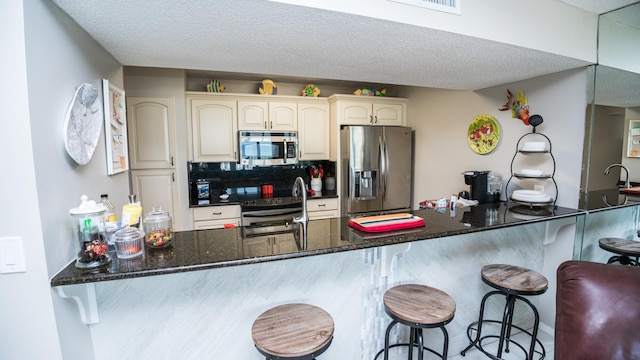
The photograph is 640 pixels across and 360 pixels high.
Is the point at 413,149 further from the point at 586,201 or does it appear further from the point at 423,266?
the point at 423,266

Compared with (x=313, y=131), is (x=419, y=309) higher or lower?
lower

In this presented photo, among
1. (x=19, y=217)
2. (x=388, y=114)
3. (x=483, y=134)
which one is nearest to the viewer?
(x=19, y=217)

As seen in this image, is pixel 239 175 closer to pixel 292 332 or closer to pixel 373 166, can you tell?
pixel 373 166

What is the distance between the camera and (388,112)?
3914mm

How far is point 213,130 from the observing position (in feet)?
11.2

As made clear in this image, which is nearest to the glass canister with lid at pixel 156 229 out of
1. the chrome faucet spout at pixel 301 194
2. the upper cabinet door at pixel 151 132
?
the chrome faucet spout at pixel 301 194

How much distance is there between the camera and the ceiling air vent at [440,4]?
1328 millimetres

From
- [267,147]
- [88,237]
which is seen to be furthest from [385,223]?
[267,147]

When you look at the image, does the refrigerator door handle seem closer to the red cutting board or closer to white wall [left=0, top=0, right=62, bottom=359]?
the red cutting board

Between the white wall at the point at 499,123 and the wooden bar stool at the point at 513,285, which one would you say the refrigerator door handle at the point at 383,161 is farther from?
the wooden bar stool at the point at 513,285

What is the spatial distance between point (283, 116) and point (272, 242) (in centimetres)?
246

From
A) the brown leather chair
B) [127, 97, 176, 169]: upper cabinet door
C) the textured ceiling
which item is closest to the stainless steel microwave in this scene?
[127, 97, 176, 169]: upper cabinet door

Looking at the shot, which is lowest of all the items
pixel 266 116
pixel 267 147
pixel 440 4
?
pixel 267 147

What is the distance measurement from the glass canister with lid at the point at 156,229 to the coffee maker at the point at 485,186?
236 cm
